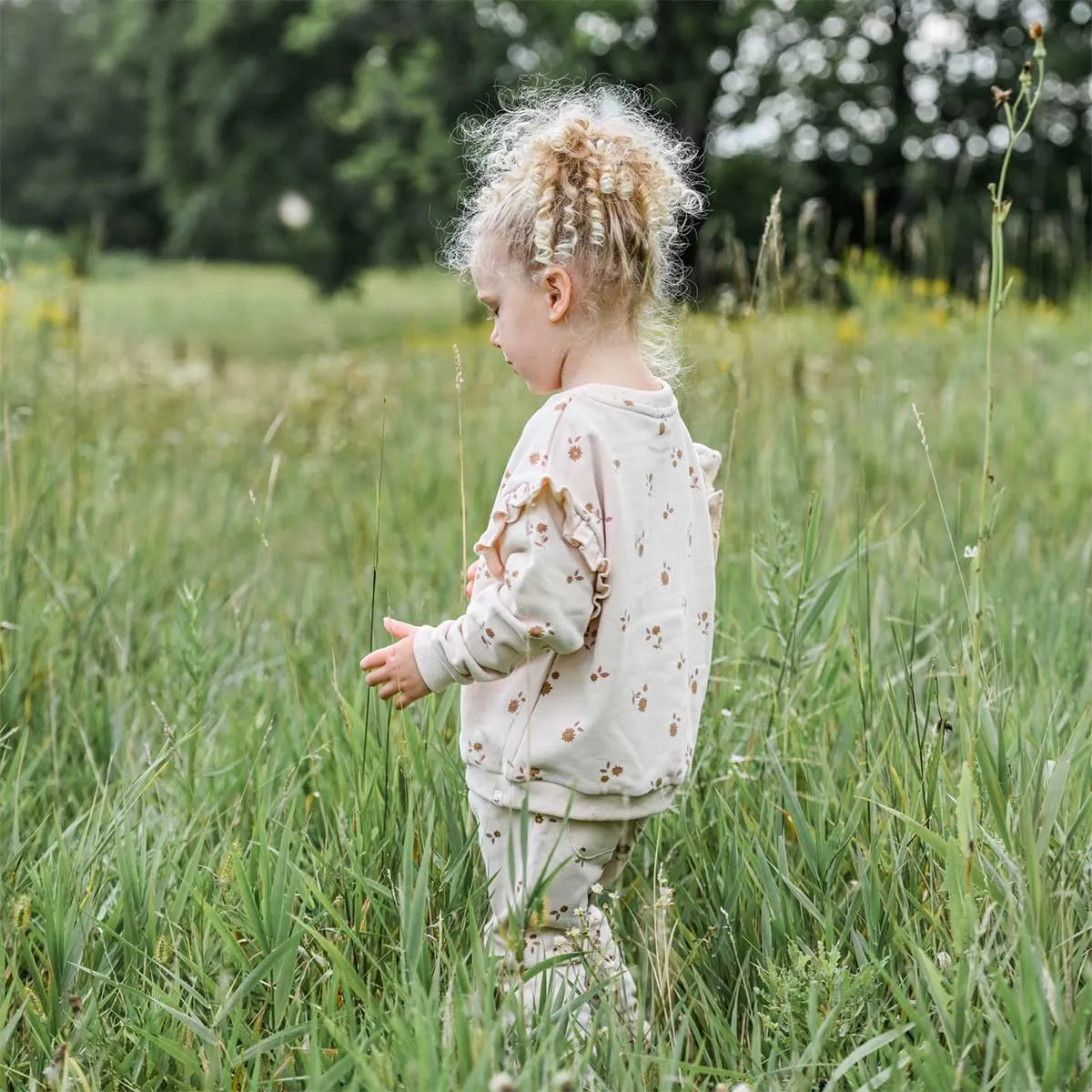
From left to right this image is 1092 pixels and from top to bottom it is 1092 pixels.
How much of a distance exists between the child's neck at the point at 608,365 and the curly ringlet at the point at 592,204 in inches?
1.7

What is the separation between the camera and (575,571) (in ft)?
5.09

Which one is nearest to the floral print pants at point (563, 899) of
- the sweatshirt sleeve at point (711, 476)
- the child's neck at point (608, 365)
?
the sweatshirt sleeve at point (711, 476)

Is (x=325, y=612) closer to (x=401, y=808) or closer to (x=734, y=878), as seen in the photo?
(x=401, y=808)

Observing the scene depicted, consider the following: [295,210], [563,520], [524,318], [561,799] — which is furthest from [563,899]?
[295,210]

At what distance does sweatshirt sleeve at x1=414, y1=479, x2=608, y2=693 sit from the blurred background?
11166 mm

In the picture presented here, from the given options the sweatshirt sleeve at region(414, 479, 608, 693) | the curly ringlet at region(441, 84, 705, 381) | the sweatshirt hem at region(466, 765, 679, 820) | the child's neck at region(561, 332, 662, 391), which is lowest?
the sweatshirt hem at region(466, 765, 679, 820)

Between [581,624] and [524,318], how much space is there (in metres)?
0.43

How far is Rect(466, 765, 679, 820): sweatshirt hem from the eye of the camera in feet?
5.30

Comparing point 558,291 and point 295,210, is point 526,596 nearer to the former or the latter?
point 558,291

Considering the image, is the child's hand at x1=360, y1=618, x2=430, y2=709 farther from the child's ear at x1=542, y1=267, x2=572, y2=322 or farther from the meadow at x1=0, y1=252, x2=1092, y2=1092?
the child's ear at x1=542, y1=267, x2=572, y2=322

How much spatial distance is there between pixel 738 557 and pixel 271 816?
52.3 inches

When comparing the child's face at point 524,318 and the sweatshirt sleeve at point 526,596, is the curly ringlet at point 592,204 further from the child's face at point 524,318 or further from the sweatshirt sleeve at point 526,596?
the sweatshirt sleeve at point 526,596

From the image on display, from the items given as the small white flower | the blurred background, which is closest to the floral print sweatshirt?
the blurred background

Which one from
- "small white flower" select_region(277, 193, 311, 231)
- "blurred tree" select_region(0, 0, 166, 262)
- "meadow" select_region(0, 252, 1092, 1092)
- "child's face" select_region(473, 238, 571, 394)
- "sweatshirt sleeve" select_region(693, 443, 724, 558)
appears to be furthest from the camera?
"blurred tree" select_region(0, 0, 166, 262)
